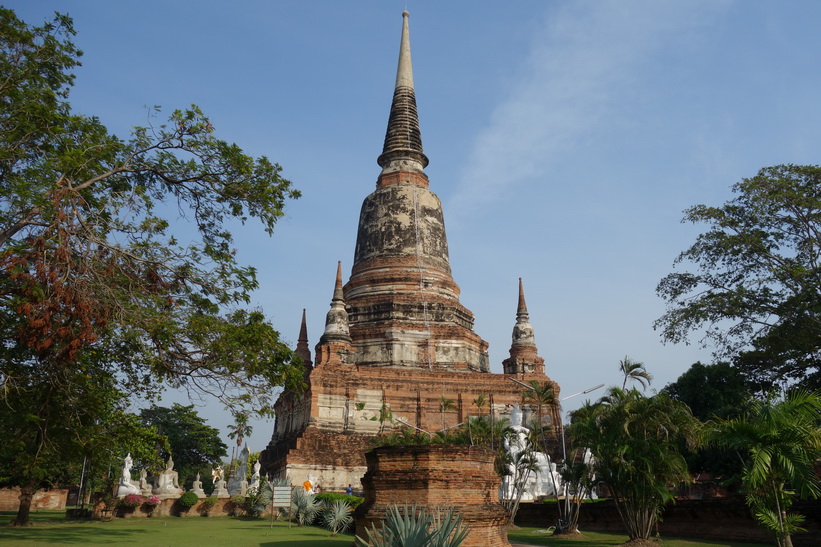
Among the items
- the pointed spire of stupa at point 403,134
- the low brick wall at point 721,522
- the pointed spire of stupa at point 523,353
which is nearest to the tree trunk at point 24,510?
the low brick wall at point 721,522

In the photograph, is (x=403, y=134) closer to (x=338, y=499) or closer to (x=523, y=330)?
(x=523, y=330)

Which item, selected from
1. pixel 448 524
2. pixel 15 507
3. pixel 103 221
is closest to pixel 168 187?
pixel 103 221

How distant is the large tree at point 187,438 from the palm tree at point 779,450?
56.9 m

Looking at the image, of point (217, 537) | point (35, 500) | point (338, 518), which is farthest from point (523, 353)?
point (35, 500)

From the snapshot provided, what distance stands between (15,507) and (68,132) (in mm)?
40449

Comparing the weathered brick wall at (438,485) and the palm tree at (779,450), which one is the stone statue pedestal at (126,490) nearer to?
the weathered brick wall at (438,485)

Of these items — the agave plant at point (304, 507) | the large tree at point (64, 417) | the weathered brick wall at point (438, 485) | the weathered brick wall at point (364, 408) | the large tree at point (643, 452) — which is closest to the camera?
the weathered brick wall at point (438, 485)

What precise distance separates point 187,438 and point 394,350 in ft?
110

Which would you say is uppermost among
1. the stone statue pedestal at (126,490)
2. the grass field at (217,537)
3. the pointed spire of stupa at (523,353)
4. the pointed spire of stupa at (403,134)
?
the pointed spire of stupa at (403,134)

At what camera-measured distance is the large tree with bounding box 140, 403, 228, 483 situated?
205 feet

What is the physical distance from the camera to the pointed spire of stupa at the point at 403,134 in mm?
44844

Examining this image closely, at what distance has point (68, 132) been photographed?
542 inches

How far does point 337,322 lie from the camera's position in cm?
3788

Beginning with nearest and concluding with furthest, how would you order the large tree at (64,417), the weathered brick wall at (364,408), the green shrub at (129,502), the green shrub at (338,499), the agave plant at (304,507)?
the large tree at (64,417) → the agave plant at (304,507) → the green shrub at (338,499) → the green shrub at (129,502) → the weathered brick wall at (364,408)
